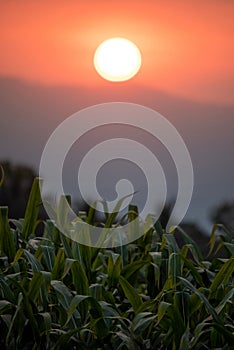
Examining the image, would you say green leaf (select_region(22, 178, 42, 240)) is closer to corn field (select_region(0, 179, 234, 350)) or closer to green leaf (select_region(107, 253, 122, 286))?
corn field (select_region(0, 179, 234, 350))

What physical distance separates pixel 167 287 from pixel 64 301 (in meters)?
0.22

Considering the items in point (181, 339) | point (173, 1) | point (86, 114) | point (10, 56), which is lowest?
point (181, 339)

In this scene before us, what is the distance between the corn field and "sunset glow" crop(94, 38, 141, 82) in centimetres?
270

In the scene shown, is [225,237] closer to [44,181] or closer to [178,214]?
[178,214]

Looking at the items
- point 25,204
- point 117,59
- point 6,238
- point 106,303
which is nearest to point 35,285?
point 106,303

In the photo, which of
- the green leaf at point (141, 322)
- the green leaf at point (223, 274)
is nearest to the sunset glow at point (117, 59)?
the green leaf at point (223, 274)

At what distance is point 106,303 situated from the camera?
4.81 ft

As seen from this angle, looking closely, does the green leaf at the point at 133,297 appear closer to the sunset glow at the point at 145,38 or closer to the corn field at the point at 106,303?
the corn field at the point at 106,303

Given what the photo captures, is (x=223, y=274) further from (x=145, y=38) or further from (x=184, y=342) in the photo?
(x=145, y=38)

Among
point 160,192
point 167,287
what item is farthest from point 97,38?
point 167,287

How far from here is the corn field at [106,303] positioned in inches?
55.4

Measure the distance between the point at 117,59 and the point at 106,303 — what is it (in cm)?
296

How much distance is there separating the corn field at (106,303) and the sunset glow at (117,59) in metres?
2.70

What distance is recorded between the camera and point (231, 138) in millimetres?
3729
